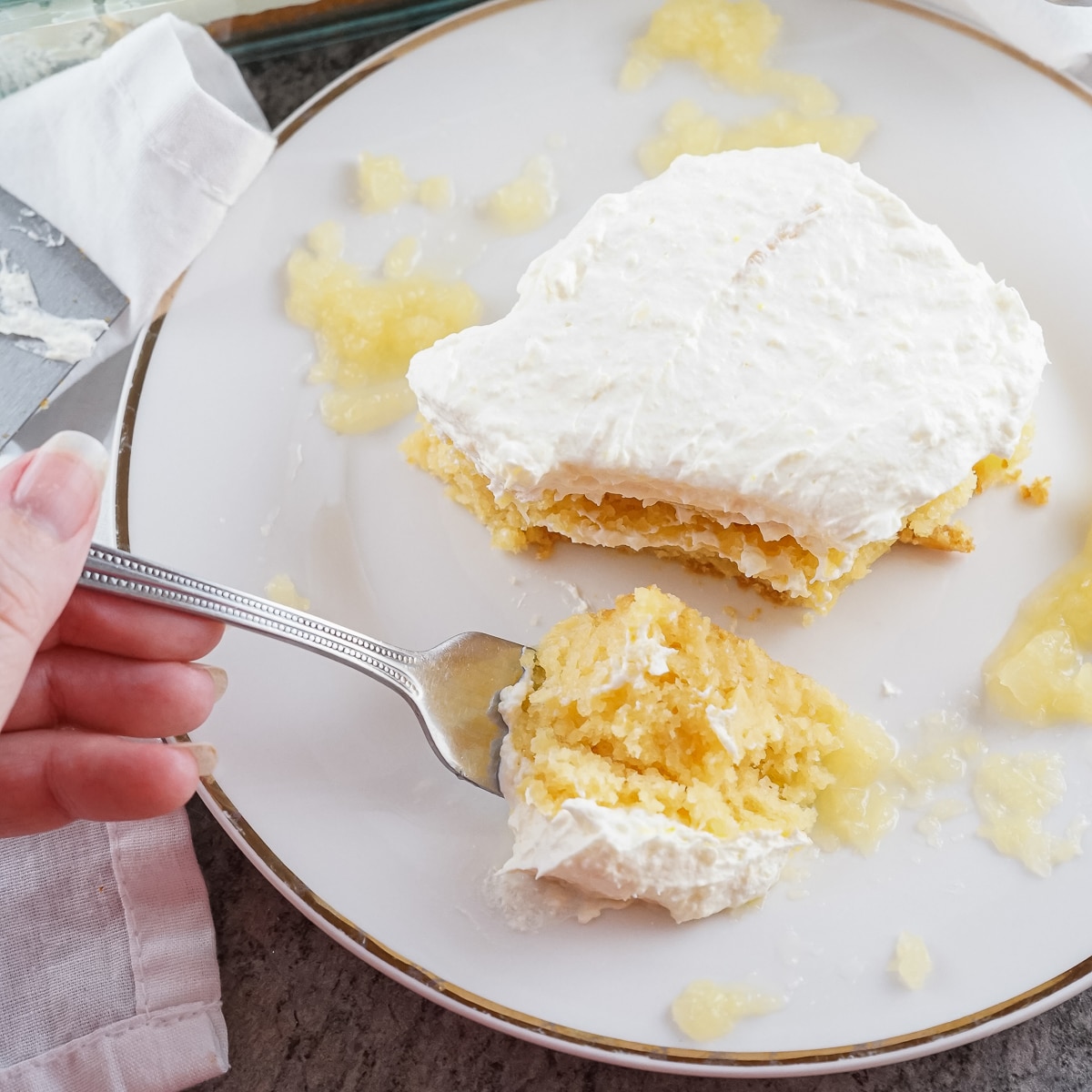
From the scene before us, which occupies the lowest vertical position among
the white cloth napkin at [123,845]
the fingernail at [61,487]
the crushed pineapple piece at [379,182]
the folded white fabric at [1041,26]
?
the white cloth napkin at [123,845]

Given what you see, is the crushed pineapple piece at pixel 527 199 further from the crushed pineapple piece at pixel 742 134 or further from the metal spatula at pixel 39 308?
the metal spatula at pixel 39 308

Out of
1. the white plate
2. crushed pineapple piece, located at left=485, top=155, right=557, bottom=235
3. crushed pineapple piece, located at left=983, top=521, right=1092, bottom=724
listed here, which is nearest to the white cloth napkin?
the white plate

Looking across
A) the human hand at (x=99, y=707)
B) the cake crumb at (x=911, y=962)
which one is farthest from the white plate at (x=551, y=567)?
the human hand at (x=99, y=707)

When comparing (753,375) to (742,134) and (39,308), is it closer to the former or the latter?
(742,134)

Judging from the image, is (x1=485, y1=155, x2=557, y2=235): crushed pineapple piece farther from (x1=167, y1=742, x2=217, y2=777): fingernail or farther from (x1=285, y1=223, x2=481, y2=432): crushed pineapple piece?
(x1=167, y1=742, x2=217, y2=777): fingernail

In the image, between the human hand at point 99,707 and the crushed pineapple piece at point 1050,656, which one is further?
Result: the crushed pineapple piece at point 1050,656

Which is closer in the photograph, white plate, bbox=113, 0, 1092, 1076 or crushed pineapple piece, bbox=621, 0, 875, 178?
white plate, bbox=113, 0, 1092, 1076

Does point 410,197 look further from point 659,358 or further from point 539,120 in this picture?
point 659,358
